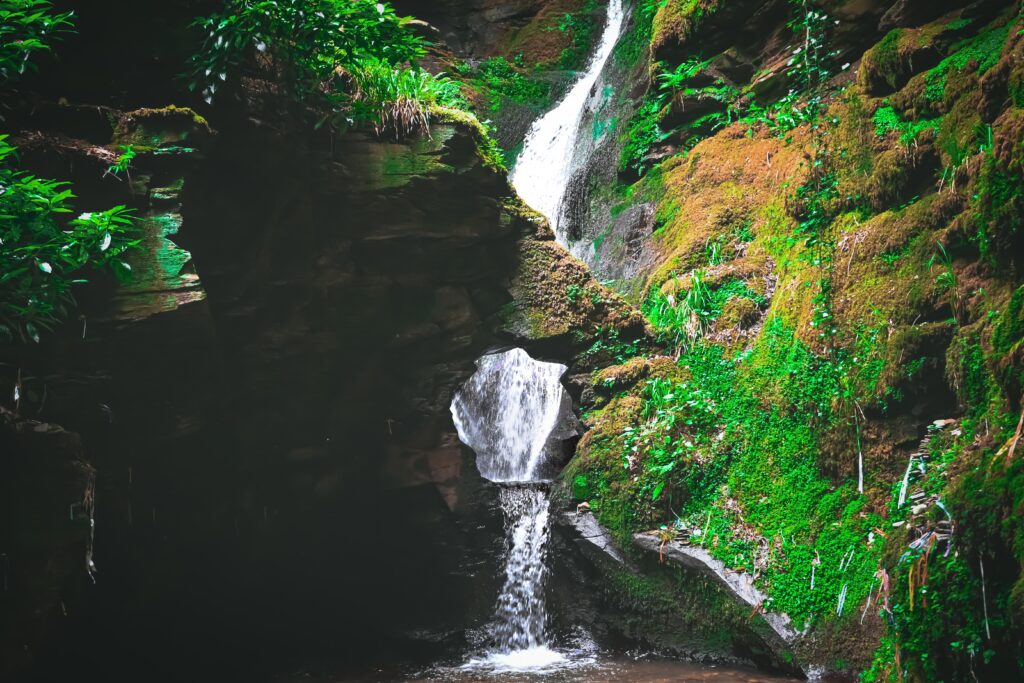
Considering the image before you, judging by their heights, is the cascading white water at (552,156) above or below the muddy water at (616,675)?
above

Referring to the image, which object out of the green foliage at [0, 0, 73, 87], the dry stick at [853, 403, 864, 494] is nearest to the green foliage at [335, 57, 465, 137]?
the green foliage at [0, 0, 73, 87]

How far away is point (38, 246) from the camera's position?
4129 mm

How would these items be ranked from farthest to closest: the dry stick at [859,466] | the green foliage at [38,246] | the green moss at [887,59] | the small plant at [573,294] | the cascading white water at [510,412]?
the cascading white water at [510,412] → the small plant at [573,294] → the green moss at [887,59] → the dry stick at [859,466] → the green foliage at [38,246]

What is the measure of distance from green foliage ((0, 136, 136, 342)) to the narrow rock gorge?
31mm

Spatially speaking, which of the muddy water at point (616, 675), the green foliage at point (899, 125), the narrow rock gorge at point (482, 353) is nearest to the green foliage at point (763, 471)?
the narrow rock gorge at point (482, 353)

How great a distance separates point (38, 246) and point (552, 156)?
9221 millimetres

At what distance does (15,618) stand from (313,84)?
4597 mm

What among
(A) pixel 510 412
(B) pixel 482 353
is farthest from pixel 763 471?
(A) pixel 510 412

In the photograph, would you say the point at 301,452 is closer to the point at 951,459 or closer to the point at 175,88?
the point at 175,88

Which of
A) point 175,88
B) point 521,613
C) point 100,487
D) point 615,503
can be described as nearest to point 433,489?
point 521,613

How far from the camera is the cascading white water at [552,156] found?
11508 mm

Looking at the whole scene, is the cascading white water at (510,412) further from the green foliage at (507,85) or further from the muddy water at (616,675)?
the green foliage at (507,85)

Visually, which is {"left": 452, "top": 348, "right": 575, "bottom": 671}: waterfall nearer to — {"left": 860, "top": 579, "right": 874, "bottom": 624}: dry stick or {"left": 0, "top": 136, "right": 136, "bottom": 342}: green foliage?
{"left": 860, "top": 579, "right": 874, "bottom": 624}: dry stick

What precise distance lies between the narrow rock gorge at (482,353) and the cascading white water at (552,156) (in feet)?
7.69
